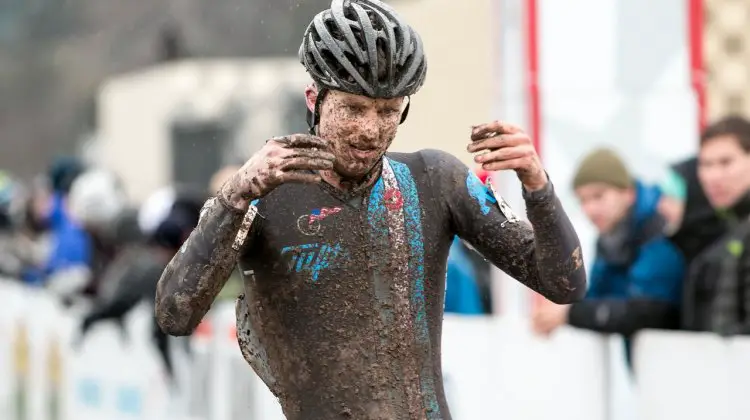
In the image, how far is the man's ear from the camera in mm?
3982

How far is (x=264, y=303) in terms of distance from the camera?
4012 mm

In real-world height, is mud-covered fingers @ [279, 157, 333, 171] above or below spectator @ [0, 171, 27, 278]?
above

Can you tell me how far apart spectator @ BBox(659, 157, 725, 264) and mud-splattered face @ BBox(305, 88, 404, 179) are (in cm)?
346

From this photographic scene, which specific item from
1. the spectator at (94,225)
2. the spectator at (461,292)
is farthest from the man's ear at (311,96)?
the spectator at (94,225)

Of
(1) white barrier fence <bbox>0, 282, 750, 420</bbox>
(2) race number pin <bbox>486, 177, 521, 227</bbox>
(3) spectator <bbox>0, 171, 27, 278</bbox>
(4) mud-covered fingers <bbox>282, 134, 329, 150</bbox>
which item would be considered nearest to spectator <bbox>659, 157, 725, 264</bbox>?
(1) white barrier fence <bbox>0, 282, 750, 420</bbox>

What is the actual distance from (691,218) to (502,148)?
3.55 meters

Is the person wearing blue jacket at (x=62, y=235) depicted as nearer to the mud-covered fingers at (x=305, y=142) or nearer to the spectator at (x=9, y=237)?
the spectator at (x=9, y=237)

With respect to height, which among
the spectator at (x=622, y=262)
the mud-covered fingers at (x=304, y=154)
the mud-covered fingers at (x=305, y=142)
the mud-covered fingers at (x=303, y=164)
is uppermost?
the mud-covered fingers at (x=305, y=142)

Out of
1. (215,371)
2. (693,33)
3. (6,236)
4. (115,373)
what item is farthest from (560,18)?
(6,236)

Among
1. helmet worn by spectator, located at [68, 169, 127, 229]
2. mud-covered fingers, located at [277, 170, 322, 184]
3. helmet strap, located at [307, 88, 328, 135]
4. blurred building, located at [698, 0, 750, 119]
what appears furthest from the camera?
helmet worn by spectator, located at [68, 169, 127, 229]

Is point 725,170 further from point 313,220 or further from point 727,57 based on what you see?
point 727,57

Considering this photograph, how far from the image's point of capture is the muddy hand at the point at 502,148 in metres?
3.79

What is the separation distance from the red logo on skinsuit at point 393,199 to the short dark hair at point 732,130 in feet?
10.4

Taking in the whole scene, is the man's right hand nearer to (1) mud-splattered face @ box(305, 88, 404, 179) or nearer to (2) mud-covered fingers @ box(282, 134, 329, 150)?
(2) mud-covered fingers @ box(282, 134, 329, 150)
